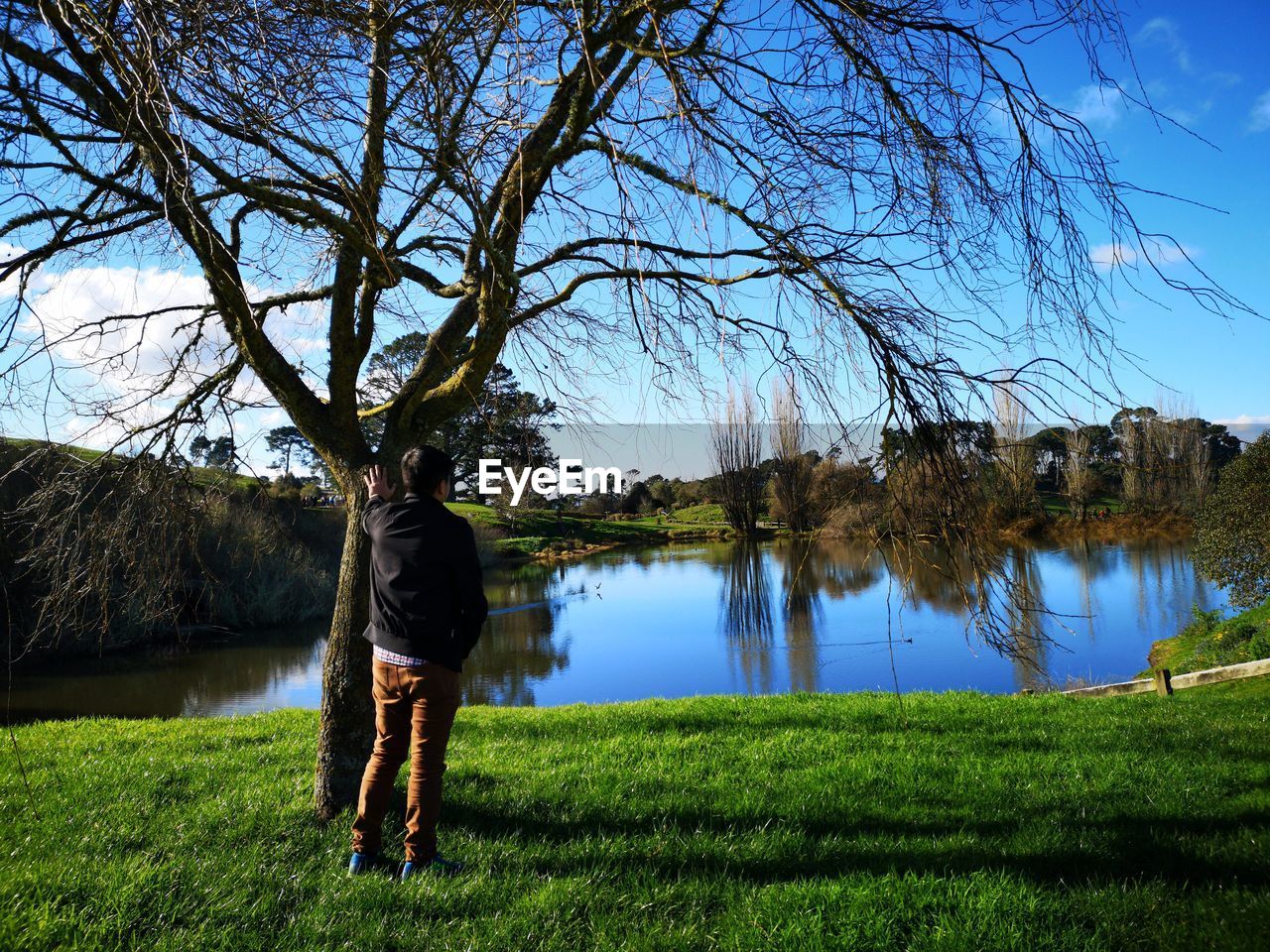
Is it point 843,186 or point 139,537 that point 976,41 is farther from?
point 139,537

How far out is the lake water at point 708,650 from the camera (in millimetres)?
12109

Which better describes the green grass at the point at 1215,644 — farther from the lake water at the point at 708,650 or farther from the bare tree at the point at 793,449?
the bare tree at the point at 793,449

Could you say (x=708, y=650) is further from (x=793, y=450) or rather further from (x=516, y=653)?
(x=793, y=450)

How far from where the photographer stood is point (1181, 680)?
820cm

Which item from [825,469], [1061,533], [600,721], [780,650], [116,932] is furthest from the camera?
[1061,533]

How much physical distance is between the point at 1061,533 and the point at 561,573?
16.8m

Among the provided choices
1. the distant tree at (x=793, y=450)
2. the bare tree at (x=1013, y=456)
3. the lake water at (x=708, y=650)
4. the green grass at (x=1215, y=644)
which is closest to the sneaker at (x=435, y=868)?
the distant tree at (x=793, y=450)

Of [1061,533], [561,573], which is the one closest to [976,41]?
[1061,533]

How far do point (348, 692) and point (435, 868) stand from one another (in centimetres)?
111

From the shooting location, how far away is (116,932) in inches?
101

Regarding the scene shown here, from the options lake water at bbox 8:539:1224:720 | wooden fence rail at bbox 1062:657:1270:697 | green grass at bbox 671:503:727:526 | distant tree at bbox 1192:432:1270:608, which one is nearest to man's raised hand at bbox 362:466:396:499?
lake water at bbox 8:539:1224:720

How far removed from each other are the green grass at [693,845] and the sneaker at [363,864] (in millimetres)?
68

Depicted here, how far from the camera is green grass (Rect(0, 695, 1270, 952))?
2.61 meters

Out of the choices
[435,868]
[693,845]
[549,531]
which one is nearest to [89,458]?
[435,868]
